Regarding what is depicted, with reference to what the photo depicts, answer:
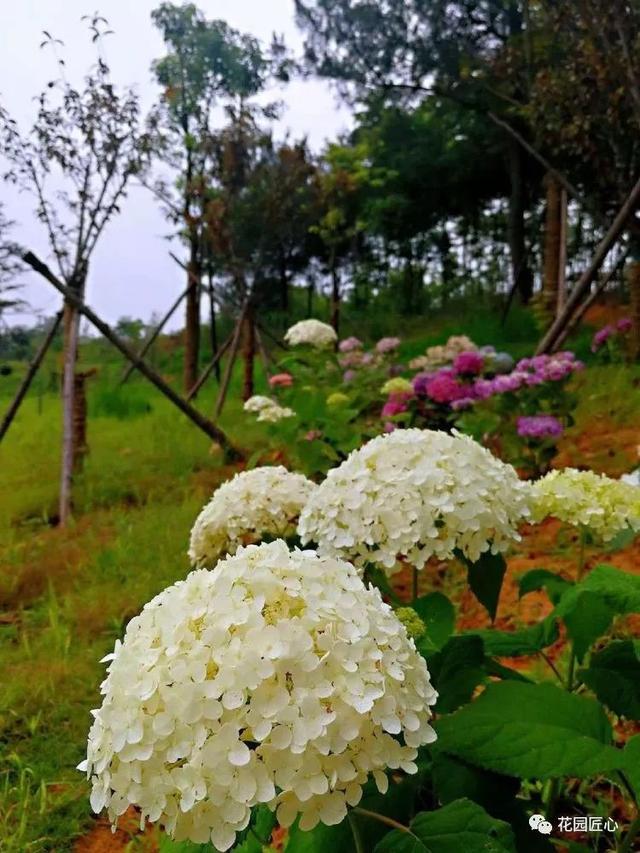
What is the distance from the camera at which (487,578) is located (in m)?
1.22

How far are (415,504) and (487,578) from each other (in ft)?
0.76

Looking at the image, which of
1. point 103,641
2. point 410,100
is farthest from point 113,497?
point 410,100

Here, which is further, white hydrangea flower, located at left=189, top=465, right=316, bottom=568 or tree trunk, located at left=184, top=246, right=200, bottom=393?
tree trunk, located at left=184, top=246, right=200, bottom=393

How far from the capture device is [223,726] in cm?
63

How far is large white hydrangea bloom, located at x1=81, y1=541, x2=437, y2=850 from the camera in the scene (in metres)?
0.62

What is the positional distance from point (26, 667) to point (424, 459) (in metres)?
1.67

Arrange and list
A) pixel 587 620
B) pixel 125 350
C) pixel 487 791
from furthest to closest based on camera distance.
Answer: pixel 125 350 → pixel 587 620 → pixel 487 791

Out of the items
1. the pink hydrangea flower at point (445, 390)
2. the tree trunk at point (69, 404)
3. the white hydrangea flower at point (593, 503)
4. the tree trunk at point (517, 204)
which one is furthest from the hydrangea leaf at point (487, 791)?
the tree trunk at point (517, 204)

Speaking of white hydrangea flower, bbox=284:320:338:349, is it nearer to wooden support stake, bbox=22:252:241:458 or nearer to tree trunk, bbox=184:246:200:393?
wooden support stake, bbox=22:252:241:458

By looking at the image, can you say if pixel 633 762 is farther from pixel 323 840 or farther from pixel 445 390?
pixel 445 390

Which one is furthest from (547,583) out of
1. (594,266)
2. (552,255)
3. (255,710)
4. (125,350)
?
(552,255)

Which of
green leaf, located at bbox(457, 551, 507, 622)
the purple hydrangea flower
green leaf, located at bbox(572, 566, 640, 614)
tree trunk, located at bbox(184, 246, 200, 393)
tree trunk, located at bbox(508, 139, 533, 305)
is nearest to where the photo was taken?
green leaf, located at bbox(572, 566, 640, 614)

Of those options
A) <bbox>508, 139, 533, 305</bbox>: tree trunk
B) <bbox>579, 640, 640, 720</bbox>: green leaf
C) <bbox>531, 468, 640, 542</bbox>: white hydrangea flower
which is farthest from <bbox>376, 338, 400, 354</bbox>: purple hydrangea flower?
<bbox>508, 139, 533, 305</bbox>: tree trunk

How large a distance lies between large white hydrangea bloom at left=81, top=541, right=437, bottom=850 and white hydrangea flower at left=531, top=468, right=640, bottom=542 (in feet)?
2.32
